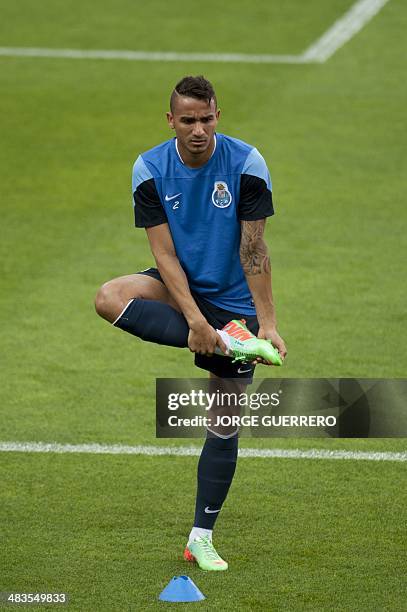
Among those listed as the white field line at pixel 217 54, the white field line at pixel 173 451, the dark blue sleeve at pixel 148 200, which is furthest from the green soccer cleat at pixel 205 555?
the white field line at pixel 217 54

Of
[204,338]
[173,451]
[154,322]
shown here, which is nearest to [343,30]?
[173,451]

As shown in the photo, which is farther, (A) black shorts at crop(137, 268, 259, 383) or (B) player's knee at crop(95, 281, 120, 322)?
(A) black shorts at crop(137, 268, 259, 383)

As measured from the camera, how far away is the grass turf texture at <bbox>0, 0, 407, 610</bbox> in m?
6.68

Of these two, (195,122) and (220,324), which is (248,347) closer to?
(220,324)

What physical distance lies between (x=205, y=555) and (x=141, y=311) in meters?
1.25

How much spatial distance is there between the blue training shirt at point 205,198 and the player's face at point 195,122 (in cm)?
14

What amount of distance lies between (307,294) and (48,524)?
447 cm

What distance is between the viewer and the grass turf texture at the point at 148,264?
6.68m

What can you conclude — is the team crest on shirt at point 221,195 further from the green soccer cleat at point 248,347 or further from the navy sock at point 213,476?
the navy sock at point 213,476

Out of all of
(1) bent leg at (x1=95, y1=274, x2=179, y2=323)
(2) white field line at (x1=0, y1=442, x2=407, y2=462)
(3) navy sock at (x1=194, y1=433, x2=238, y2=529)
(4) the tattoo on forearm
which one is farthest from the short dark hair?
(2) white field line at (x1=0, y1=442, x2=407, y2=462)

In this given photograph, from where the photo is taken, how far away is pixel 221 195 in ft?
20.4

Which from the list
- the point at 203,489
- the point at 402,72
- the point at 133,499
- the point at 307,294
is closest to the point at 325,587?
the point at 203,489

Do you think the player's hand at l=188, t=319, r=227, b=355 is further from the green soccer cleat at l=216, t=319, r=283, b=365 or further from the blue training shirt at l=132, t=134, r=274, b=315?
the blue training shirt at l=132, t=134, r=274, b=315

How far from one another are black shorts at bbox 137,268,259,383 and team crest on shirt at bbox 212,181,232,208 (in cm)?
49
